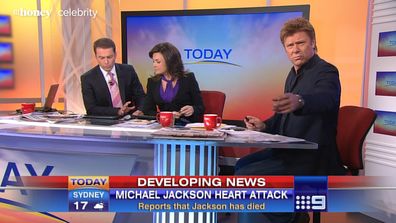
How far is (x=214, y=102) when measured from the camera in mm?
2924

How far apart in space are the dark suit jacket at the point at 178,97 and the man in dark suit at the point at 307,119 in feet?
3.21

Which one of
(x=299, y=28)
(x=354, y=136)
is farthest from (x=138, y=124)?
(x=354, y=136)

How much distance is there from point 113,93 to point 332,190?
1.83m

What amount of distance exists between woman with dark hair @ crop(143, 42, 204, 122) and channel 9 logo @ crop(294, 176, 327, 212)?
3.98ft

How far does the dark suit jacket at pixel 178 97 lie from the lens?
2.75 metres

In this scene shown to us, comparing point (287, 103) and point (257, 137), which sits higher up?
point (287, 103)

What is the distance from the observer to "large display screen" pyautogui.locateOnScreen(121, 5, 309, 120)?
3420 millimetres

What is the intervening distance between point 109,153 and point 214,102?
1.34m

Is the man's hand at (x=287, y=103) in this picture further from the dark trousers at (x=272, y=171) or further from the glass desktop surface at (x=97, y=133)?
the dark trousers at (x=272, y=171)

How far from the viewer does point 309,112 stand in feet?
5.47

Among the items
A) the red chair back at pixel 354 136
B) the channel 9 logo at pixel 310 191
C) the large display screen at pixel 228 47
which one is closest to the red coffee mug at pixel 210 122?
the channel 9 logo at pixel 310 191

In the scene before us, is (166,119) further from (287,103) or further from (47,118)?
(47,118)

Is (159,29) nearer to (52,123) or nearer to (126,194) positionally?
(52,123)

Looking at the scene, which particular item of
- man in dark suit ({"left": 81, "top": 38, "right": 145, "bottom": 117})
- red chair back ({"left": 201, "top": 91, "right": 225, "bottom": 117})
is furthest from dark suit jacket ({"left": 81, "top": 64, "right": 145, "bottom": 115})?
red chair back ({"left": 201, "top": 91, "right": 225, "bottom": 117})
